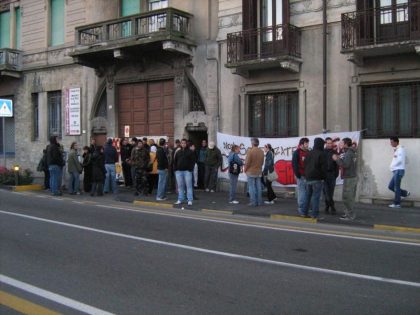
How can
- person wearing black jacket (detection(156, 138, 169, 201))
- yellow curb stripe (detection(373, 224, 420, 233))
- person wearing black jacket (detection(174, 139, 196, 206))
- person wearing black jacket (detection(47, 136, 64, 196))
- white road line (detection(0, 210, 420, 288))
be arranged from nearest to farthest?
white road line (detection(0, 210, 420, 288)) < yellow curb stripe (detection(373, 224, 420, 233)) < person wearing black jacket (detection(174, 139, 196, 206)) < person wearing black jacket (detection(156, 138, 169, 201)) < person wearing black jacket (detection(47, 136, 64, 196))

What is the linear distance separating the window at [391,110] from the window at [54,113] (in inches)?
560

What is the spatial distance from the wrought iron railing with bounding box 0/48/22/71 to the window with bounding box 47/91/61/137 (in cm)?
239

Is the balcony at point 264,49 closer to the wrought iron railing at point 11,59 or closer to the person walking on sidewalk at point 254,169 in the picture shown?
the person walking on sidewalk at point 254,169

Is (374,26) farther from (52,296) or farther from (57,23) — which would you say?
(57,23)

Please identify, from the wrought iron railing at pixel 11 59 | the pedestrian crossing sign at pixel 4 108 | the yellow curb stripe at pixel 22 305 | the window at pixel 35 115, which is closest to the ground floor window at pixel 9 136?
the window at pixel 35 115

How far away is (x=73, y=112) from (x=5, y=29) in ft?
24.0

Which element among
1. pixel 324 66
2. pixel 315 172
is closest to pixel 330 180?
pixel 315 172

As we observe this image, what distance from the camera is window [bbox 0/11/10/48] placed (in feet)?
85.3

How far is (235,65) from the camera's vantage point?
16422 millimetres

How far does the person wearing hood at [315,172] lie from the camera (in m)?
11.6

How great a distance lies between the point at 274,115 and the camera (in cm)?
1702

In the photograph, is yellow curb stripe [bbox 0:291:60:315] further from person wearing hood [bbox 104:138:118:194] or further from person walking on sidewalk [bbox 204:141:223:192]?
person wearing hood [bbox 104:138:118:194]

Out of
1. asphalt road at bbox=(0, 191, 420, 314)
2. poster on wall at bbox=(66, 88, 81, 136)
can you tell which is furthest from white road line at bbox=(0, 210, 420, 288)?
poster on wall at bbox=(66, 88, 81, 136)

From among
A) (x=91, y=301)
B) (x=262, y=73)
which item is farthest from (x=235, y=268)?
(x=262, y=73)
